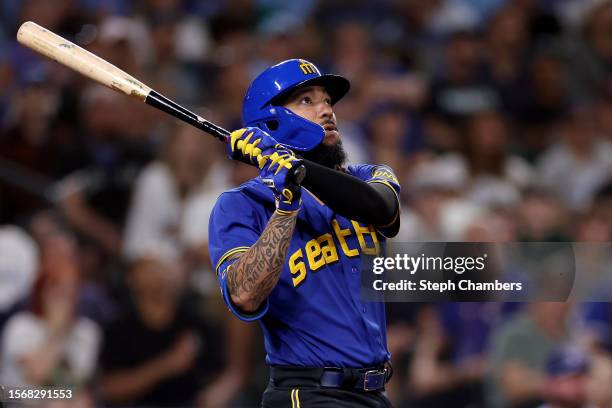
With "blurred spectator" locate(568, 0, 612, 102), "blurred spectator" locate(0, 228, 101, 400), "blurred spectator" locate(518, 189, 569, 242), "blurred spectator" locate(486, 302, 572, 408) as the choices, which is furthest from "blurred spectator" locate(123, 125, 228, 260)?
"blurred spectator" locate(568, 0, 612, 102)

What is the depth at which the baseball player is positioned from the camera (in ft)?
10.4

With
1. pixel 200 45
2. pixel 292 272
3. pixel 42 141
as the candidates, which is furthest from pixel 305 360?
pixel 200 45

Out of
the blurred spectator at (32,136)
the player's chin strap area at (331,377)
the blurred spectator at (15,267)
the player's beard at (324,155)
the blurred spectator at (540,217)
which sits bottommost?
the player's chin strap area at (331,377)

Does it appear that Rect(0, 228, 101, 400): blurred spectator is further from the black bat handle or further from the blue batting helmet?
the blue batting helmet

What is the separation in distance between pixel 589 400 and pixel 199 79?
3.96 metres

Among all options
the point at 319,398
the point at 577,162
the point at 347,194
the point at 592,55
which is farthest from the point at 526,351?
the point at 592,55

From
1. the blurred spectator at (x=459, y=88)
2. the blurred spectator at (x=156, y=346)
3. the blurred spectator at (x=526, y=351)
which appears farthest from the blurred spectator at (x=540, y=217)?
the blurred spectator at (x=156, y=346)

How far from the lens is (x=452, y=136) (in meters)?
7.88

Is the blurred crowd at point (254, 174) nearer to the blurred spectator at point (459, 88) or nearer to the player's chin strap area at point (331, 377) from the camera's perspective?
the blurred spectator at point (459, 88)

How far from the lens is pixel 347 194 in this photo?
3240mm

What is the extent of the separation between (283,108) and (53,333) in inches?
110

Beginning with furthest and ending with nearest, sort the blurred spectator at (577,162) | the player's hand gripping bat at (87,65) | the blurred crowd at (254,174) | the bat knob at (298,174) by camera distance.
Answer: the blurred spectator at (577,162)
the blurred crowd at (254,174)
the player's hand gripping bat at (87,65)
the bat knob at (298,174)

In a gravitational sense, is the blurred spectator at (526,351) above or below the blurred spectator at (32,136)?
below

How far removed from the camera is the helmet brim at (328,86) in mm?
3592
